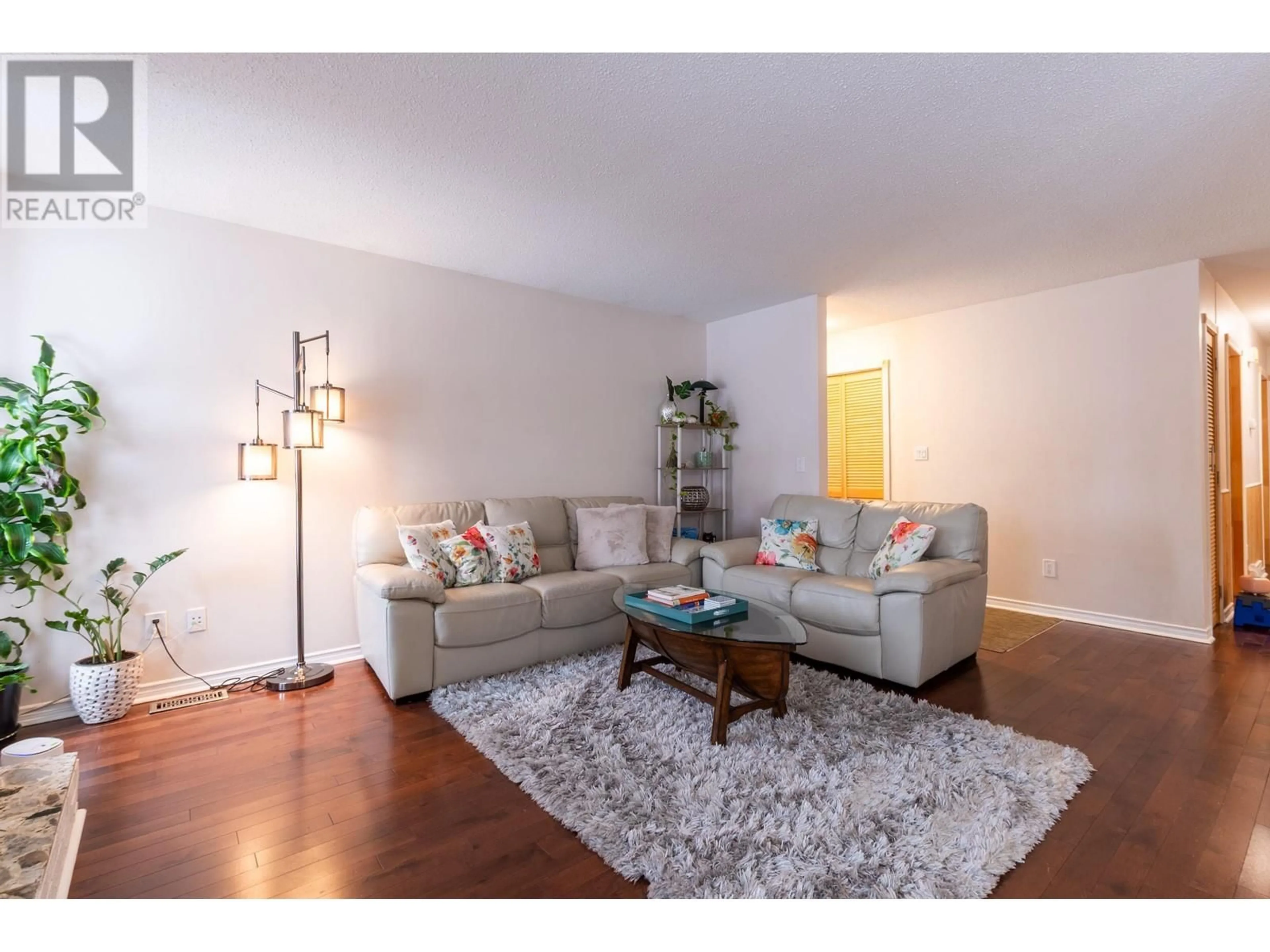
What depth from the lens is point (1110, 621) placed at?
153 inches

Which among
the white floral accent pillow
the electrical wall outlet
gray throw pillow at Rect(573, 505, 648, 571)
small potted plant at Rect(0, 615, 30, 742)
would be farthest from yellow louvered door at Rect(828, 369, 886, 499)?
small potted plant at Rect(0, 615, 30, 742)

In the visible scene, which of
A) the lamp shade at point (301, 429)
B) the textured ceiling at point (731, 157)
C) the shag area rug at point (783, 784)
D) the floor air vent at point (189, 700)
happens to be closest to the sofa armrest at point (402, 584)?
the shag area rug at point (783, 784)

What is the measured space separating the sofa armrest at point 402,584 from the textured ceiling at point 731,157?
181 centimetres

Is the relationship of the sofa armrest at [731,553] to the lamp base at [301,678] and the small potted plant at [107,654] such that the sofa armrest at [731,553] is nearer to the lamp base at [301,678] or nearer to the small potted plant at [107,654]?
the lamp base at [301,678]

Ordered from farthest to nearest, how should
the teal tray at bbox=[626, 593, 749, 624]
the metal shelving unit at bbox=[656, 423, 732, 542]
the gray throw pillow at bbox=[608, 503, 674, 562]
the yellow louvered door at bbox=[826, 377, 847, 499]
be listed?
the yellow louvered door at bbox=[826, 377, 847, 499]
the metal shelving unit at bbox=[656, 423, 732, 542]
the gray throw pillow at bbox=[608, 503, 674, 562]
the teal tray at bbox=[626, 593, 749, 624]

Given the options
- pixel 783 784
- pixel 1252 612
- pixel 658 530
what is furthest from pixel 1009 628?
pixel 783 784

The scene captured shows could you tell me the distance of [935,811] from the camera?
68.5 inches

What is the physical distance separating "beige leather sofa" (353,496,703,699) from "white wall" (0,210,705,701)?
0.91ft

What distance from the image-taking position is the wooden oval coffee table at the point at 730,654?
2229mm

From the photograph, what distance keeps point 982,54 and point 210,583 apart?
3924mm

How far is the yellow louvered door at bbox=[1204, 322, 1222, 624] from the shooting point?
11.7ft

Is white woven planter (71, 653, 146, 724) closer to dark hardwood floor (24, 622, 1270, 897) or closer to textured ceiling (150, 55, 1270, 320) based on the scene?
dark hardwood floor (24, 622, 1270, 897)
